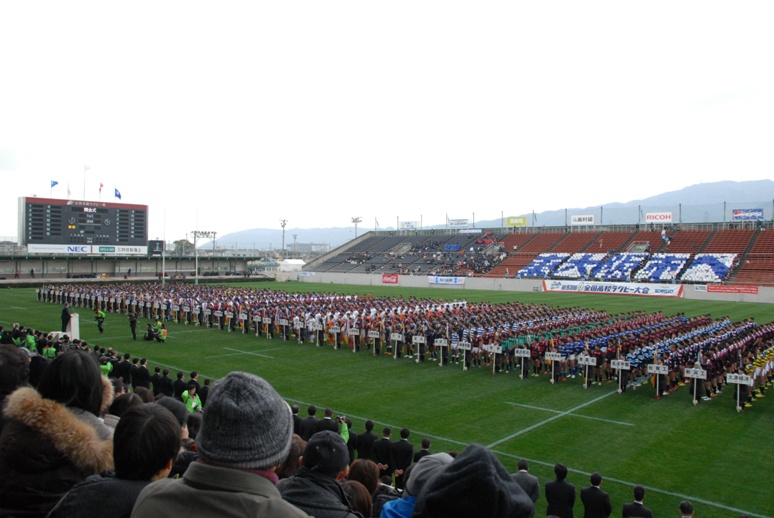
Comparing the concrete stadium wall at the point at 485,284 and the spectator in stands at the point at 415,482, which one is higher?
the spectator in stands at the point at 415,482

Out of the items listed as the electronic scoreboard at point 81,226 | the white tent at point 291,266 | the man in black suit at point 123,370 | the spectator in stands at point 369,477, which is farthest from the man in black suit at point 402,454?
the white tent at point 291,266

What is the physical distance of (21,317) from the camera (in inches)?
1215

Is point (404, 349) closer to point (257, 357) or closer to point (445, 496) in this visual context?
point (257, 357)

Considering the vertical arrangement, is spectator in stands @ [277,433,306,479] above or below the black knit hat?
below

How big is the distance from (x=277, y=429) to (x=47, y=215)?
186 feet

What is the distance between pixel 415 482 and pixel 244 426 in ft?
4.00

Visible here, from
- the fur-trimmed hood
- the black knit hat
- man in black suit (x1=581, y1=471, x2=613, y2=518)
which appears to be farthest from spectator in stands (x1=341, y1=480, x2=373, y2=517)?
man in black suit (x1=581, y1=471, x2=613, y2=518)

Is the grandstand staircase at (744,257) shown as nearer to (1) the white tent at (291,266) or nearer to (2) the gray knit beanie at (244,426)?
(1) the white tent at (291,266)

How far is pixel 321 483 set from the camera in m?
3.18

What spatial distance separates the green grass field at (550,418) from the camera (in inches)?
367

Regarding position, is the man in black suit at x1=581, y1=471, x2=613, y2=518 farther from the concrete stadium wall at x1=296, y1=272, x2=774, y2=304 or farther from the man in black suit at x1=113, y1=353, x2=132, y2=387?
the concrete stadium wall at x1=296, y1=272, x2=774, y2=304

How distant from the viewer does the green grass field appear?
933 centimetres

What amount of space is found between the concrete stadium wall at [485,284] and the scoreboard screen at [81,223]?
19684mm

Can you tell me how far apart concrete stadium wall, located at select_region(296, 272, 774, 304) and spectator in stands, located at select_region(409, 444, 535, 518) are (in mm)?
47181
